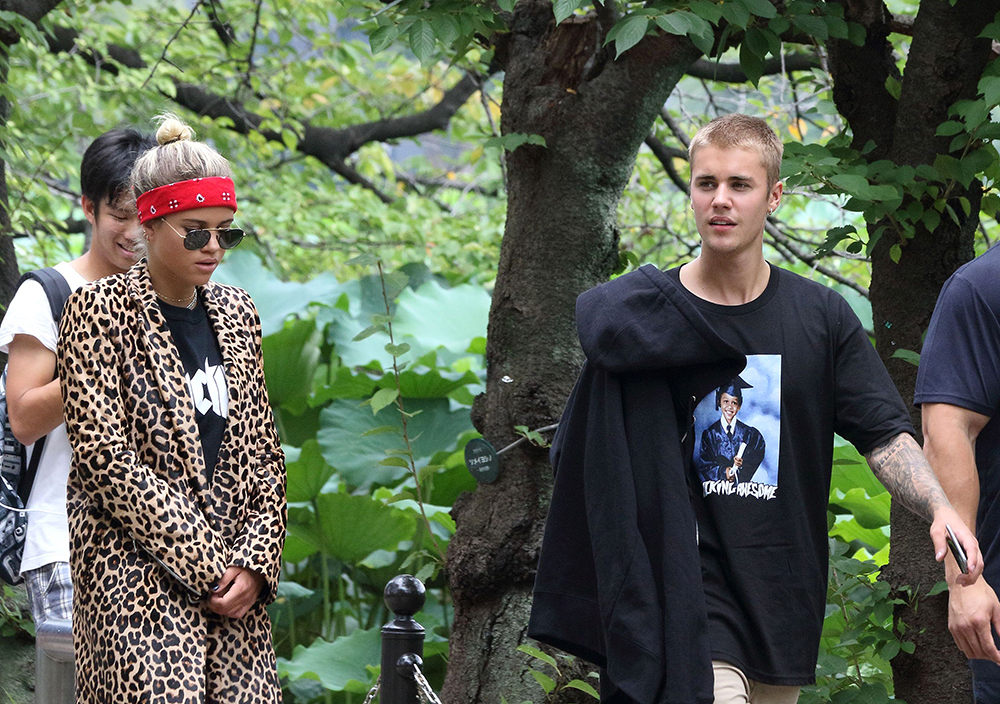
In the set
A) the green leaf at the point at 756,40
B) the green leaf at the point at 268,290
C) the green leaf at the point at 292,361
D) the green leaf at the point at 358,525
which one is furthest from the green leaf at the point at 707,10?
the green leaf at the point at 268,290

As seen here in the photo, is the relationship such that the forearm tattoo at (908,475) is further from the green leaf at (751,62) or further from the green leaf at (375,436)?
the green leaf at (375,436)

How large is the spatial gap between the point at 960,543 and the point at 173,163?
5.69 ft

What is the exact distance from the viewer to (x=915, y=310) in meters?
3.45

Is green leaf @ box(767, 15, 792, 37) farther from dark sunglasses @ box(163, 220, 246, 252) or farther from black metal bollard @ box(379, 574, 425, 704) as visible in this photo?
black metal bollard @ box(379, 574, 425, 704)

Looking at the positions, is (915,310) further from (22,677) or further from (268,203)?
(268,203)

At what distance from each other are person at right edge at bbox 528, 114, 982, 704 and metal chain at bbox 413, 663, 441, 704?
1.33ft

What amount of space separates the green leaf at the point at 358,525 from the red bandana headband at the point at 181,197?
8.56 ft

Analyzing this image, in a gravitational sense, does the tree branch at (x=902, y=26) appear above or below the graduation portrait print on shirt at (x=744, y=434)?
above

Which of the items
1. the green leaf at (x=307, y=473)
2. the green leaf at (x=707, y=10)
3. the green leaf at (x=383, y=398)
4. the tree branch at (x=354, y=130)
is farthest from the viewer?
the tree branch at (x=354, y=130)

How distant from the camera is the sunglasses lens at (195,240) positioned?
2424mm

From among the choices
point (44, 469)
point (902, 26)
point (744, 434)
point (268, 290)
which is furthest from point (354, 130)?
point (744, 434)

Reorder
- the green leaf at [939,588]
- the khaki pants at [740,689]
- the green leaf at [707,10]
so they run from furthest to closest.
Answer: the green leaf at [939,588] → the green leaf at [707,10] → the khaki pants at [740,689]

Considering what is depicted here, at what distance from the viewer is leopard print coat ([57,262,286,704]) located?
229cm

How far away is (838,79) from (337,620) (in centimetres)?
337
